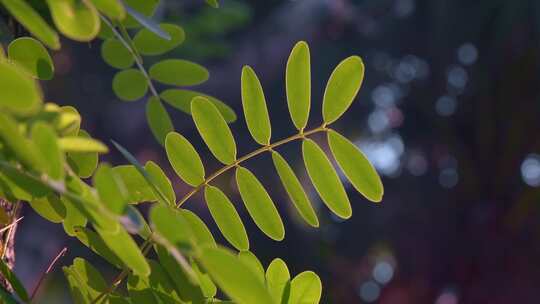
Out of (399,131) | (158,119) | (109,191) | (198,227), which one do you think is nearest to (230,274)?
(109,191)

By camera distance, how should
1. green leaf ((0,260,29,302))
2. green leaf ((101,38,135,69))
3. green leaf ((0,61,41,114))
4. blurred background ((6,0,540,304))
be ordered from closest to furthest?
green leaf ((0,61,41,114)) → green leaf ((0,260,29,302)) → green leaf ((101,38,135,69)) → blurred background ((6,0,540,304))

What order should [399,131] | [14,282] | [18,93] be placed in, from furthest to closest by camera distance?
[399,131], [14,282], [18,93]

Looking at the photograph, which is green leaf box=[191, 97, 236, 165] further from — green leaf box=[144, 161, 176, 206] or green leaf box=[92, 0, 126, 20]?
green leaf box=[92, 0, 126, 20]

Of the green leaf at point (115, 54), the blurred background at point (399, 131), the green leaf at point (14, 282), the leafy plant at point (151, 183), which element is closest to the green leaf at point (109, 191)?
the leafy plant at point (151, 183)

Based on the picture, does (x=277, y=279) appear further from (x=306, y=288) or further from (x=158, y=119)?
(x=158, y=119)

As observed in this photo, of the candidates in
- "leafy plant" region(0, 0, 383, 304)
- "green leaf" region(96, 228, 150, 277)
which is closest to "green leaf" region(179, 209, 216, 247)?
"leafy plant" region(0, 0, 383, 304)

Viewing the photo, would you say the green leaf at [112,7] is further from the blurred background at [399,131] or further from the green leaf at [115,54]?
the blurred background at [399,131]
